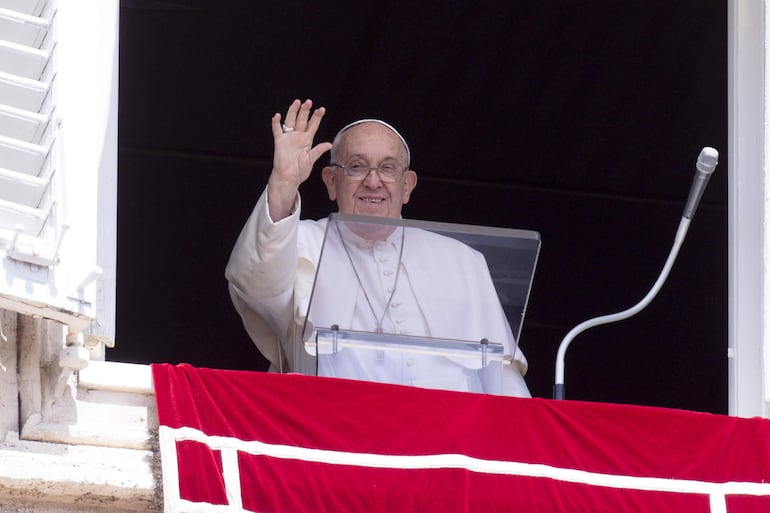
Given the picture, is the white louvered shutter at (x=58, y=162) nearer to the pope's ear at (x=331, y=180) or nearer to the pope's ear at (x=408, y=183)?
the pope's ear at (x=331, y=180)

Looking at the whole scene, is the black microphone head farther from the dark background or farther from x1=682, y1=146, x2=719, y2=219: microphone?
the dark background

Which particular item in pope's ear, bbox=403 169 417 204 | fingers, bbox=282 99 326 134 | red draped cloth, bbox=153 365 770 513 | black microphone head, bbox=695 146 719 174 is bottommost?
red draped cloth, bbox=153 365 770 513

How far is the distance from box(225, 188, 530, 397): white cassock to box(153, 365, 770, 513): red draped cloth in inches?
13.8

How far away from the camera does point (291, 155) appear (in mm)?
5625

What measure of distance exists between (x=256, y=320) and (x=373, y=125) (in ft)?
2.35

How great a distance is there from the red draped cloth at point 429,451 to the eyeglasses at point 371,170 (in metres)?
1.29

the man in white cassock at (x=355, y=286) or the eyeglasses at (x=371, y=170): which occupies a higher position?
the eyeglasses at (x=371, y=170)

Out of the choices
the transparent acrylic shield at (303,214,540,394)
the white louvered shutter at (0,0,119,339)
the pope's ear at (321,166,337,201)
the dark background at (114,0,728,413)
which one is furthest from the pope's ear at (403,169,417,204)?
the white louvered shutter at (0,0,119,339)

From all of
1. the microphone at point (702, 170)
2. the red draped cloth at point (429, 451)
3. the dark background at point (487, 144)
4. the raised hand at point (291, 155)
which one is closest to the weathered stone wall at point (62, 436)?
the red draped cloth at point (429, 451)

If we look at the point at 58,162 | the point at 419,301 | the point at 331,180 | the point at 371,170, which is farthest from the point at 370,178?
the point at 58,162

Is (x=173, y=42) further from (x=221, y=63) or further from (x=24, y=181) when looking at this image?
(x=24, y=181)

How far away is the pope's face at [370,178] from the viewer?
630 centimetres

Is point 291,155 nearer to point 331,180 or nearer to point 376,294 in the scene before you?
point 376,294

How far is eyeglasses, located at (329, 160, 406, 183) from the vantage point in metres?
6.35
